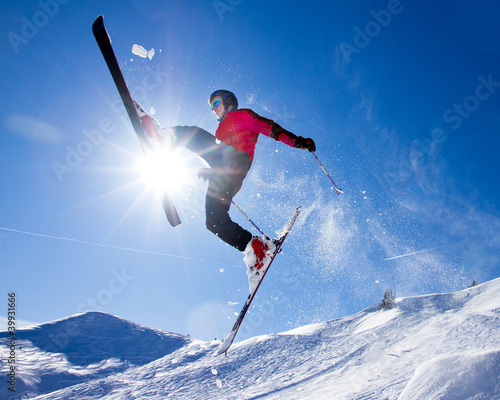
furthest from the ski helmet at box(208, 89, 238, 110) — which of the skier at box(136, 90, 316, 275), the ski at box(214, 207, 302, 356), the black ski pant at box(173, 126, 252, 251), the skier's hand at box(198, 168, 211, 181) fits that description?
the ski at box(214, 207, 302, 356)

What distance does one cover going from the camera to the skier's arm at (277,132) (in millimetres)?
4047

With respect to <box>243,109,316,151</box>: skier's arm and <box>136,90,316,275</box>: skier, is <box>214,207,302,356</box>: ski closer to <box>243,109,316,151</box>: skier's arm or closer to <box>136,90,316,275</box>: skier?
<box>136,90,316,275</box>: skier

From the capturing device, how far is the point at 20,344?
47156 millimetres

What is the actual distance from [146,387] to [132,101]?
79.1 ft

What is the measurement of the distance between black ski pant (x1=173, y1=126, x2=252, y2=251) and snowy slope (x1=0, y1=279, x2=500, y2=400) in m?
4.59

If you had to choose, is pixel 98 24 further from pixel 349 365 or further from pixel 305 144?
pixel 349 365

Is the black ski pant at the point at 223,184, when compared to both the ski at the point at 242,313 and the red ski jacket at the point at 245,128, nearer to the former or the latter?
the red ski jacket at the point at 245,128

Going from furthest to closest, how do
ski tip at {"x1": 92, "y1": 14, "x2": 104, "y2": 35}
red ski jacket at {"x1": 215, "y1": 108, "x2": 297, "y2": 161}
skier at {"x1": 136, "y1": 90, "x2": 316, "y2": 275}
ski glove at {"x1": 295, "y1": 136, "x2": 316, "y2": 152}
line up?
ski glove at {"x1": 295, "y1": 136, "x2": 316, "y2": 152}
red ski jacket at {"x1": 215, "y1": 108, "x2": 297, "y2": 161}
skier at {"x1": 136, "y1": 90, "x2": 316, "y2": 275}
ski tip at {"x1": 92, "y1": 14, "x2": 104, "y2": 35}

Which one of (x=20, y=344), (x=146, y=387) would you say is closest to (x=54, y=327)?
(x=20, y=344)

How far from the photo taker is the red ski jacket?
4035 millimetres

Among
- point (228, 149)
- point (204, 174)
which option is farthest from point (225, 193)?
point (228, 149)

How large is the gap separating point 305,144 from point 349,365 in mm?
15824

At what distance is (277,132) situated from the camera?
13.6 feet

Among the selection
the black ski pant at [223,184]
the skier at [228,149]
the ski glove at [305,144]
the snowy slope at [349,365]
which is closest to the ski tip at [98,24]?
the skier at [228,149]
